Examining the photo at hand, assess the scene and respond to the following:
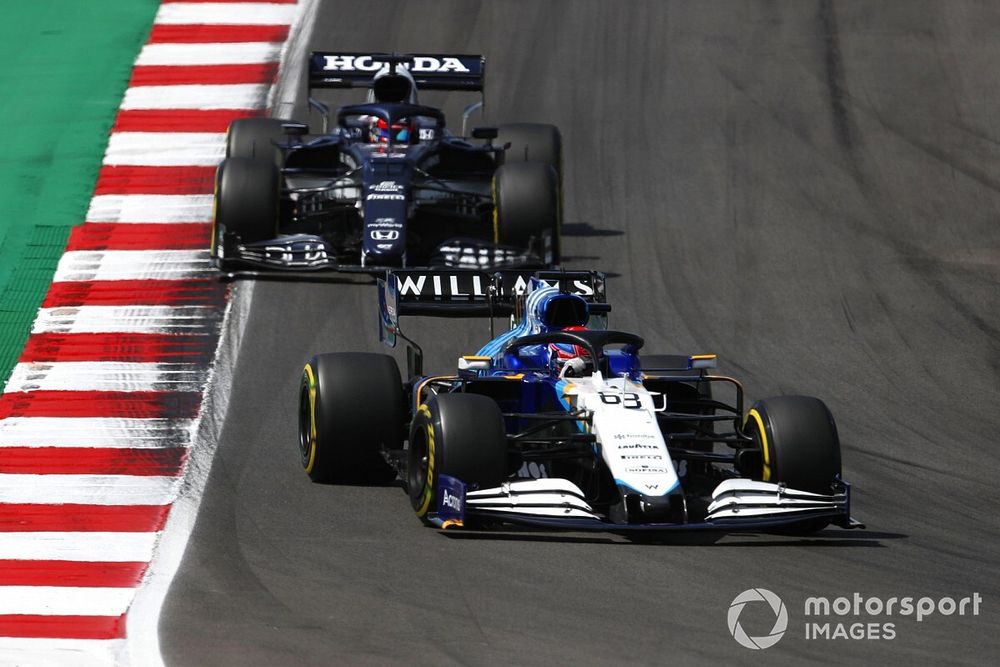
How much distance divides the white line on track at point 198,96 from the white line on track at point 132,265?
4.32 m

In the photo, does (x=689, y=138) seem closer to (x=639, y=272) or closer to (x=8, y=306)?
(x=639, y=272)

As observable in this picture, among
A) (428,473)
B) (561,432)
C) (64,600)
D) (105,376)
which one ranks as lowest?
(64,600)

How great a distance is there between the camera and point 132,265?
58.8 feet

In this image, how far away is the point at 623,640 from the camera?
8289 millimetres

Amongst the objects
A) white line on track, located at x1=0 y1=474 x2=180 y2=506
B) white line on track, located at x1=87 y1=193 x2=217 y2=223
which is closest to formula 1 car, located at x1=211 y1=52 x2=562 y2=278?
white line on track, located at x1=87 y1=193 x2=217 y2=223

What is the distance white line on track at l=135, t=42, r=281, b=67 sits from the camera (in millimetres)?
23562

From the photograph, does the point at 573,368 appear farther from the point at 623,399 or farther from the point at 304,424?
the point at 304,424

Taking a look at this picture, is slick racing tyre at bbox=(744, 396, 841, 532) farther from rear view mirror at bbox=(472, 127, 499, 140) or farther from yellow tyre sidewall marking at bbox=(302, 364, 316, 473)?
rear view mirror at bbox=(472, 127, 499, 140)

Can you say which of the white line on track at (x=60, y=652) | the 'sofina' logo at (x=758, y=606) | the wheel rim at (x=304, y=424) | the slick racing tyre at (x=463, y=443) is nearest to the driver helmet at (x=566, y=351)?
the slick racing tyre at (x=463, y=443)

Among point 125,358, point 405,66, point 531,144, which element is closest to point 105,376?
point 125,358

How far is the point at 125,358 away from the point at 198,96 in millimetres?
8046

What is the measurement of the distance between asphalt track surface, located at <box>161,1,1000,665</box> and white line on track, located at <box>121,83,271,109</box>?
6.51 ft

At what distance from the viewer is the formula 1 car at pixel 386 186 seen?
59.0 ft

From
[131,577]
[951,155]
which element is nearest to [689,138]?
[951,155]
